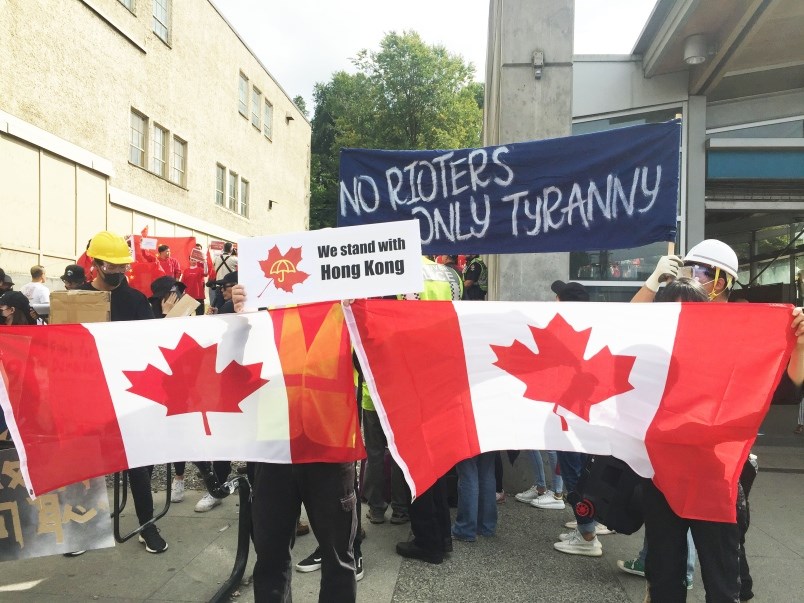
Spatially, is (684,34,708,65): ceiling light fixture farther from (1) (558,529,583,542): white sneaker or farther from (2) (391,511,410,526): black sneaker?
(2) (391,511,410,526): black sneaker

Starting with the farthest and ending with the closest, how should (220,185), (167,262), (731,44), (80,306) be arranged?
(220,185) → (167,262) → (731,44) → (80,306)

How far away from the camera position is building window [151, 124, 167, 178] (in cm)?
1883

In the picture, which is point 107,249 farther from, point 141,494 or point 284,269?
point 284,269

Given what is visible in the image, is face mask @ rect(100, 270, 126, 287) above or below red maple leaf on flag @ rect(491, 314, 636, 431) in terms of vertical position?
above

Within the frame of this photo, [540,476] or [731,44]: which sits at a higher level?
[731,44]

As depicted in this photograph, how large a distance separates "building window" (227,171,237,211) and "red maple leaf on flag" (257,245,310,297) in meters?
23.2

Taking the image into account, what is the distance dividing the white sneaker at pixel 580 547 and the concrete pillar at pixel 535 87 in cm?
322

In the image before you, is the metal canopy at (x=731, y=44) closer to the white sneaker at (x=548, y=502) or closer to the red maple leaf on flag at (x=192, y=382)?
the white sneaker at (x=548, y=502)

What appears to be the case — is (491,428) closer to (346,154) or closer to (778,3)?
(346,154)

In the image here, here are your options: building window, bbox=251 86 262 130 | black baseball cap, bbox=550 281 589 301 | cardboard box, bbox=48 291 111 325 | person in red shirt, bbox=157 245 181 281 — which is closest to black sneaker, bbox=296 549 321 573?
cardboard box, bbox=48 291 111 325

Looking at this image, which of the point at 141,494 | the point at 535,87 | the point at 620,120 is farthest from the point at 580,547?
the point at 620,120

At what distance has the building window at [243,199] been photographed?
2636 centimetres

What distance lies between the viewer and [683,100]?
29.0 feet

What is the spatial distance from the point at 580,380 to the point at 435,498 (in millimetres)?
1603
